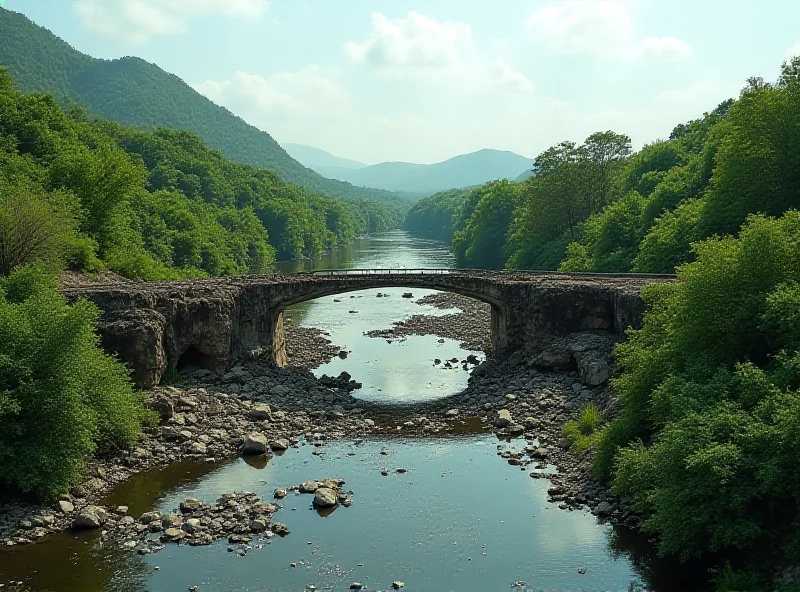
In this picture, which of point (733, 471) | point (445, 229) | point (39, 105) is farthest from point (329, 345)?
point (445, 229)

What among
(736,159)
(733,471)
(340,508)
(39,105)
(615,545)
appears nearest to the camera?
(733,471)

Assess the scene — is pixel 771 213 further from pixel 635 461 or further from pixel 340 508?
pixel 340 508

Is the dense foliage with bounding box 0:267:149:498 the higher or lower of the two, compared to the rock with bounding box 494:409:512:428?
higher

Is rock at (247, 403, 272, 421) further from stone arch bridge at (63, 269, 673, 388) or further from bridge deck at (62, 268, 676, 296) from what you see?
bridge deck at (62, 268, 676, 296)

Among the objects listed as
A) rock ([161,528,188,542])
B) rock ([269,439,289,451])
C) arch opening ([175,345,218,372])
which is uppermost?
arch opening ([175,345,218,372])

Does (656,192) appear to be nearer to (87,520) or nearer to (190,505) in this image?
(190,505)

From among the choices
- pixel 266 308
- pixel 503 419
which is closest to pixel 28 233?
pixel 266 308

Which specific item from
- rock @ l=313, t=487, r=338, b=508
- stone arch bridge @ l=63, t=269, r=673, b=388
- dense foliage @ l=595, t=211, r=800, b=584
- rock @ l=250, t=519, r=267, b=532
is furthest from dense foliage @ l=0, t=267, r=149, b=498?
dense foliage @ l=595, t=211, r=800, b=584

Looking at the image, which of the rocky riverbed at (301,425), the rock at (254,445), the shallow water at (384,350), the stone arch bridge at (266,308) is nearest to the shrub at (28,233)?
the stone arch bridge at (266,308)
